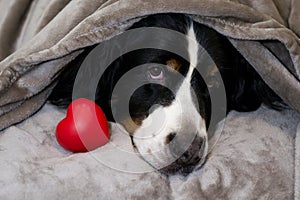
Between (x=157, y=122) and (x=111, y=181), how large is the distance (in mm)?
217

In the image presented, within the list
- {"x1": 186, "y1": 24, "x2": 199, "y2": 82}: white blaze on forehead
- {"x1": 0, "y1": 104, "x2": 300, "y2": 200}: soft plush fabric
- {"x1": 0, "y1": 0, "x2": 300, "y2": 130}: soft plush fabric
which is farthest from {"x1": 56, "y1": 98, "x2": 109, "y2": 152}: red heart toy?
{"x1": 186, "y1": 24, "x2": 199, "y2": 82}: white blaze on forehead

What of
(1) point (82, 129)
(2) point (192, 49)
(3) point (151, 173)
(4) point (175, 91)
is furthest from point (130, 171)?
(2) point (192, 49)

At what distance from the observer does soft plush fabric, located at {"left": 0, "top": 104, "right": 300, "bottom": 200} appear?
1031 mm

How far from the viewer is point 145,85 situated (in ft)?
4.20

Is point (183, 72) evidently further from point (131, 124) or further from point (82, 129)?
point (82, 129)

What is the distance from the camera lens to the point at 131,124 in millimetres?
1285

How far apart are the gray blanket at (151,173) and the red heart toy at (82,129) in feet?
0.13

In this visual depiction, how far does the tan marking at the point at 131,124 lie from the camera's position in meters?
1.26

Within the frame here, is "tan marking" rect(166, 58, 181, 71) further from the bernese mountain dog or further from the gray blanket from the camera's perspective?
the gray blanket

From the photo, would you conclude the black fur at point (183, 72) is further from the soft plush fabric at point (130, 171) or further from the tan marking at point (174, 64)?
the soft plush fabric at point (130, 171)

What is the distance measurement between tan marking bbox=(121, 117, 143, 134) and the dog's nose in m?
0.14

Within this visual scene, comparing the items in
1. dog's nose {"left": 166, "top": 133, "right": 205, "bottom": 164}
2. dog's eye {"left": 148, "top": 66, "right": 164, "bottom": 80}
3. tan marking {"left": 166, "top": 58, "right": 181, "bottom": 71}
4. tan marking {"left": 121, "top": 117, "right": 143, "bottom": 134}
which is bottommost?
tan marking {"left": 121, "top": 117, "right": 143, "bottom": 134}

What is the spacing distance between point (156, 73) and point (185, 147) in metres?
0.23

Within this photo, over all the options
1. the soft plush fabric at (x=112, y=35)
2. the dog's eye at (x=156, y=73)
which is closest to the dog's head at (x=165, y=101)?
the dog's eye at (x=156, y=73)
